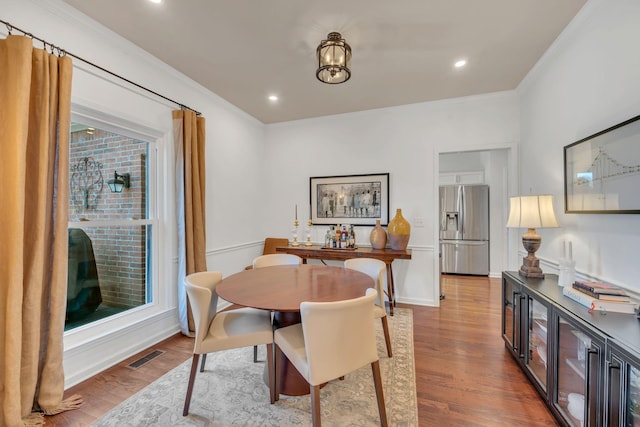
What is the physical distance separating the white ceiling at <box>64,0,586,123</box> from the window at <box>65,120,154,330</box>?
2.55 ft

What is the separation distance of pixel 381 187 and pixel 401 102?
1.14 m

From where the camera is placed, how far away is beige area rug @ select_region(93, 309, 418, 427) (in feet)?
5.33

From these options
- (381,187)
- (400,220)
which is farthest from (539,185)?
(381,187)

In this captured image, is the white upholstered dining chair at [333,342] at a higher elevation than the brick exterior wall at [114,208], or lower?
lower

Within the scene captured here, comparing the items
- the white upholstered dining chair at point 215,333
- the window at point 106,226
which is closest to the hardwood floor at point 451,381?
the window at point 106,226

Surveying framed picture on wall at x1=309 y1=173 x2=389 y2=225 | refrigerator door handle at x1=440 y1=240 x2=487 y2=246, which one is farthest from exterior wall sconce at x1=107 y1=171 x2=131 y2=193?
refrigerator door handle at x1=440 y1=240 x2=487 y2=246

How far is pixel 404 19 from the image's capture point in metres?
2.02

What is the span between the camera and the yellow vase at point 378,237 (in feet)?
11.6

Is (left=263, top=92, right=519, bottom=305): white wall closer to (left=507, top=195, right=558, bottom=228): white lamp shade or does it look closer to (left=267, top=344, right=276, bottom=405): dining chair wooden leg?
(left=507, top=195, right=558, bottom=228): white lamp shade

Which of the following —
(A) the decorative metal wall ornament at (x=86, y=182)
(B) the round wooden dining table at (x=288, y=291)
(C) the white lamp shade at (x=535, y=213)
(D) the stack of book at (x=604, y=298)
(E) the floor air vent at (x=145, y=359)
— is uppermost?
(A) the decorative metal wall ornament at (x=86, y=182)

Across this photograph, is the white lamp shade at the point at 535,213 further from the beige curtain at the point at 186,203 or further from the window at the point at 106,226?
the window at the point at 106,226

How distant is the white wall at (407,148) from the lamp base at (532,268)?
1323 mm

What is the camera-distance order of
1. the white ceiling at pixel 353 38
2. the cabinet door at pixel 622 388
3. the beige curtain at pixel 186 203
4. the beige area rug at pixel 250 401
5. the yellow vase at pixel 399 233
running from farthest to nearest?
the yellow vase at pixel 399 233 → the beige curtain at pixel 186 203 → the white ceiling at pixel 353 38 → the beige area rug at pixel 250 401 → the cabinet door at pixel 622 388

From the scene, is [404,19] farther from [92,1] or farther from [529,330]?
[529,330]
